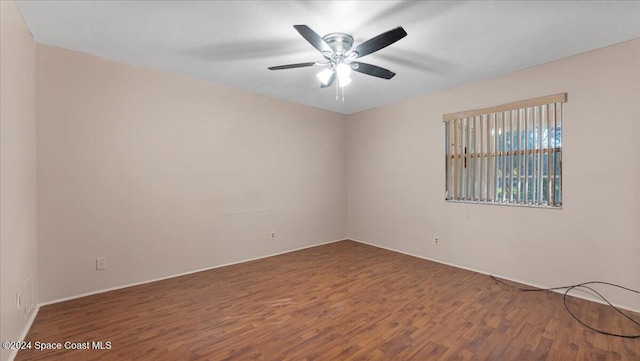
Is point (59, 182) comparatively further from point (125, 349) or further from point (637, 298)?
point (637, 298)

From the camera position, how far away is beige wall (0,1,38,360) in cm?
175

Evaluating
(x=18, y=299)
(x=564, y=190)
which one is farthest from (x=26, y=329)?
(x=564, y=190)

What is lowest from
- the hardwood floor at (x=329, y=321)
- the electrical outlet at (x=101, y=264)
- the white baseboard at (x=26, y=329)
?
the hardwood floor at (x=329, y=321)

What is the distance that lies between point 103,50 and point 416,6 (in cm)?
303

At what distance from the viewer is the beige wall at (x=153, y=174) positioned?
266 centimetres

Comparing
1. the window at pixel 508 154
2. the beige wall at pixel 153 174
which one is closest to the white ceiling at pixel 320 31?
the beige wall at pixel 153 174

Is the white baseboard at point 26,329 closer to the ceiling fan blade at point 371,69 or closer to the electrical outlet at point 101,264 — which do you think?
the electrical outlet at point 101,264

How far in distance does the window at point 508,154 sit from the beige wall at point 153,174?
2460 millimetres

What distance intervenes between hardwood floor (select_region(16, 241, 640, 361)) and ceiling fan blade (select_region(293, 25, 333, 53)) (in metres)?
2.26

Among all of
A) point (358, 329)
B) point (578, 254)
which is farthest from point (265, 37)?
point (578, 254)

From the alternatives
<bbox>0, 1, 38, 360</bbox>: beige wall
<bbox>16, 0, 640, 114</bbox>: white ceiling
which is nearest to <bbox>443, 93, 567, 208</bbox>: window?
<bbox>16, 0, 640, 114</bbox>: white ceiling

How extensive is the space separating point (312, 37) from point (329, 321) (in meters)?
2.31

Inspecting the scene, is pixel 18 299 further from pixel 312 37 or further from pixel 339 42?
pixel 339 42

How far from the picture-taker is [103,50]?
8.95ft
